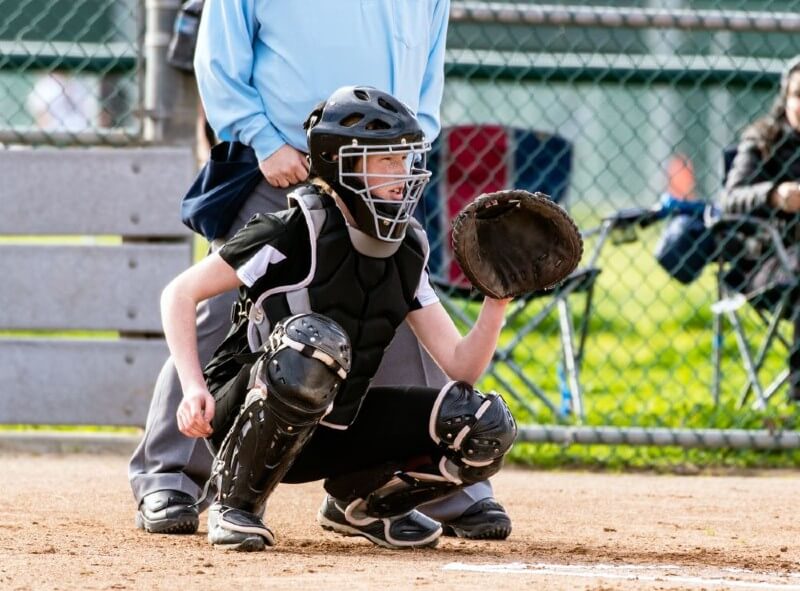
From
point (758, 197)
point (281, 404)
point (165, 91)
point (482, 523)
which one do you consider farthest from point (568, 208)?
point (281, 404)

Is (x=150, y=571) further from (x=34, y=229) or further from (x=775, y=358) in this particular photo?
(x=775, y=358)

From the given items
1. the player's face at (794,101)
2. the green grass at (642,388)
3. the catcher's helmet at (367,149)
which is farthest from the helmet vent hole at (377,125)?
the player's face at (794,101)

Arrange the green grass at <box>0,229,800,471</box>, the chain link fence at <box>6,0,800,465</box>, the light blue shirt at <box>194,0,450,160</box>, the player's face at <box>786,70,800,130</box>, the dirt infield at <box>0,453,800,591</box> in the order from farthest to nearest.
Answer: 1. the player's face at <box>786,70,800,130</box>
2. the green grass at <box>0,229,800,471</box>
3. the chain link fence at <box>6,0,800,465</box>
4. the light blue shirt at <box>194,0,450,160</box>
5. the dirt infield at <box>0,453,800,591</box>

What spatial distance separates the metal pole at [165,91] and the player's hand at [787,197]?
95.8 inches

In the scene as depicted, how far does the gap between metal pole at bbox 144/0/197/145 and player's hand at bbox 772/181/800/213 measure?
95.8 inches

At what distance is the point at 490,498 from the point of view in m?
4.07

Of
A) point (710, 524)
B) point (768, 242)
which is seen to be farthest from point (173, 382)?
point (768, 242)

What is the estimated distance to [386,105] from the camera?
3490 mm

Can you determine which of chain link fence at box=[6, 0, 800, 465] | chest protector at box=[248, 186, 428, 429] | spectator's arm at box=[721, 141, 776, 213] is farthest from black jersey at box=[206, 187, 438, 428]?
spectator's arm at box=[721, 141, 776, 213]

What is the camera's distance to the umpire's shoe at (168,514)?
3.88 m

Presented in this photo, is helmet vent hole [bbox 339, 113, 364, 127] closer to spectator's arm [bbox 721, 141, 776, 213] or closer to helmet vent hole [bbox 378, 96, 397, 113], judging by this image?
helmet vent hole [bbox 378, 96, 397, 113]

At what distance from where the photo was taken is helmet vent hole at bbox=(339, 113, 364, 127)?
3442mm

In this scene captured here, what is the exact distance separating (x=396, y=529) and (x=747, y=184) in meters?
3.20

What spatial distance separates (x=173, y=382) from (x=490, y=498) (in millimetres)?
937
